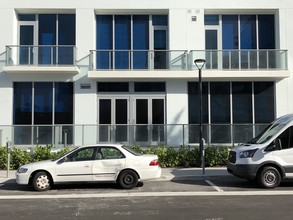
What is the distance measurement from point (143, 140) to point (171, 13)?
7477mm

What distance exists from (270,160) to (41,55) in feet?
45.1

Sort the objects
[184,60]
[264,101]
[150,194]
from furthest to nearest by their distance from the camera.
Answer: [264,101] → [184,60] → [150,194]

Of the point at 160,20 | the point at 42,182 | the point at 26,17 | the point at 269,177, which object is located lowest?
the point at 42,182

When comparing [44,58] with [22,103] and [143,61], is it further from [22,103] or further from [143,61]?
[143,61]

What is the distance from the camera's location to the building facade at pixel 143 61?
70.4 feet

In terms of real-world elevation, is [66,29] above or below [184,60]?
above

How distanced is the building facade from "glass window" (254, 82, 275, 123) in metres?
0.06

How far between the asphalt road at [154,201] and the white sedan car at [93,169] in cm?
34

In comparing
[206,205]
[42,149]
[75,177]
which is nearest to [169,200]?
[206,205]

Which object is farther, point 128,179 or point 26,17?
point 26,17

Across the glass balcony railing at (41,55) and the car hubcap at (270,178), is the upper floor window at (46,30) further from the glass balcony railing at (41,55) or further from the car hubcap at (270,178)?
the car hubcap at (270,178)

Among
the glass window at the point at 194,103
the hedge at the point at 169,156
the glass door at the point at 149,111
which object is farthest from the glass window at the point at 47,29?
the glass window at the point at 194,103

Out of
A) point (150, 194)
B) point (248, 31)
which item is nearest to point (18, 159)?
point (150, 194)

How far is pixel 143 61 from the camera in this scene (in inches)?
855
